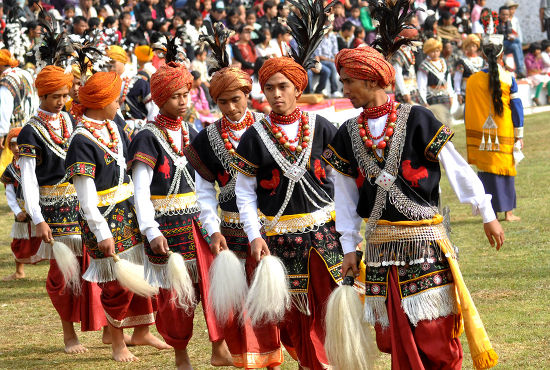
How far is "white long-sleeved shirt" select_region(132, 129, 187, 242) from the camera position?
5.97 metres

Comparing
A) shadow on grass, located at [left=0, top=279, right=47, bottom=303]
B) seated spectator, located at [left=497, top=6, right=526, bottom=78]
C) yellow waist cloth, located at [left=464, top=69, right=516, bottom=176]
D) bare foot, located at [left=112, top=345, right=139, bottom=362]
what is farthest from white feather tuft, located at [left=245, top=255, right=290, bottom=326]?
seated spectator, located at [left=497, top=6, right=526, bottom=78]

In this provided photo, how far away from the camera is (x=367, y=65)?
4508mm

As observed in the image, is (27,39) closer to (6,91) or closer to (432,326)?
(6,91)

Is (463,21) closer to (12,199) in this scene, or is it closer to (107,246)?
(12,199)

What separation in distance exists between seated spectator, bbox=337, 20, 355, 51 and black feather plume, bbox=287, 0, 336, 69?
1594 cm

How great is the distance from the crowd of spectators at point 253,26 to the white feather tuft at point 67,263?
825 cm

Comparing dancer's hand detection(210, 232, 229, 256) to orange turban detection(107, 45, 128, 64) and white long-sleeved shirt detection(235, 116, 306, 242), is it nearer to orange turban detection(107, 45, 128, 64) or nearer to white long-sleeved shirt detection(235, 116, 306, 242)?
white long-sleeved shirt detection(235, 116, 306, 242)

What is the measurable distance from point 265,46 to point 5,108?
8.72 metres

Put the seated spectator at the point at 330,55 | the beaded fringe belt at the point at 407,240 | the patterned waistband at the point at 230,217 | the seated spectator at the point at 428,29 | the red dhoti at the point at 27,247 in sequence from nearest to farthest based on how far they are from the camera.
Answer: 1. the beaded fringe belt at the point at 407,240
2. the patterned waistband at the point at 230,217
3. the red dhoti at the point at 27,247
4. the seated spectator at the point at 428,29
5. the seated spectator at the point at 330,55

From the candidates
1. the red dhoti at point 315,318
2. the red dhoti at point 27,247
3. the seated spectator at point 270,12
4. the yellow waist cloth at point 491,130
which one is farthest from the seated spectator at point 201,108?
the red dhoti at point 315,318

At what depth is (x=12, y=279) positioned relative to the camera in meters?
9.84

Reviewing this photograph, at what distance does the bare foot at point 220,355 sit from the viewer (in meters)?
6.21

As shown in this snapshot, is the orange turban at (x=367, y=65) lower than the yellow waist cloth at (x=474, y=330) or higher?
higher

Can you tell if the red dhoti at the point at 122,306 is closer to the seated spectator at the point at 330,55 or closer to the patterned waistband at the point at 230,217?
the patterned waistband at the point at 230,217
